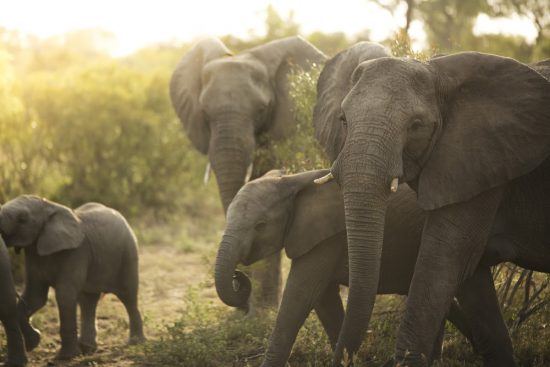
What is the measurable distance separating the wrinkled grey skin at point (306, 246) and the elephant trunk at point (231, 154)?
2019 mm

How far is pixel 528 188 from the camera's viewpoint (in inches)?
202

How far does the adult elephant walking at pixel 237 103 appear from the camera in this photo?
7.71 m

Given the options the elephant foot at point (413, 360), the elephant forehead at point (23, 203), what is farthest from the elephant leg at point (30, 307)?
the elephant foot at point (413, 360)

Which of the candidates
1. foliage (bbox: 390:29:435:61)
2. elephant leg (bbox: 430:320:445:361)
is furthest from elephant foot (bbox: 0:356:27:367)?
foliage (bbox: 390:29:435:61)

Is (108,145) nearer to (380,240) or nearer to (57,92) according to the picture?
(57,92)

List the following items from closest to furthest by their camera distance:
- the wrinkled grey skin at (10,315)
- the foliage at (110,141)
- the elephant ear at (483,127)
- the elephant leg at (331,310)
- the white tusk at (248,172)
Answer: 1. the elephant ear at (483,127)
2. the elephant leg at (331,310)
3. the wrinkled grey skin at (10,315)
4. the white tusk at (248,172)
5. the foliage at (110,141)

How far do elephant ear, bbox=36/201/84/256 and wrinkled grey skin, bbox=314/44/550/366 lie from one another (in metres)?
2.66

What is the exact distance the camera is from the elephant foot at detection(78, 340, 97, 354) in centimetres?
719

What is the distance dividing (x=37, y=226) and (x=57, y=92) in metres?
7.45

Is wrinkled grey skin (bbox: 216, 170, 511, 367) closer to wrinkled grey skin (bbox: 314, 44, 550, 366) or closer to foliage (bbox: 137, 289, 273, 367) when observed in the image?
wrinkled grey skin (bbox: 314, 44, 550, 366)

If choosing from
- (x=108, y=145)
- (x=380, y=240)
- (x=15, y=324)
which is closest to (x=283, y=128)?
(x=15, y=324)

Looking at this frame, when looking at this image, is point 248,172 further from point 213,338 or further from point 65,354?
point 65,354

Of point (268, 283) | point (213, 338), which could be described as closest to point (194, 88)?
point (268, 283)

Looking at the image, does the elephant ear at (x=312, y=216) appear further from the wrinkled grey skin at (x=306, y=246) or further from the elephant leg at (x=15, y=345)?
the elephant leg at (x=15, y=345)
